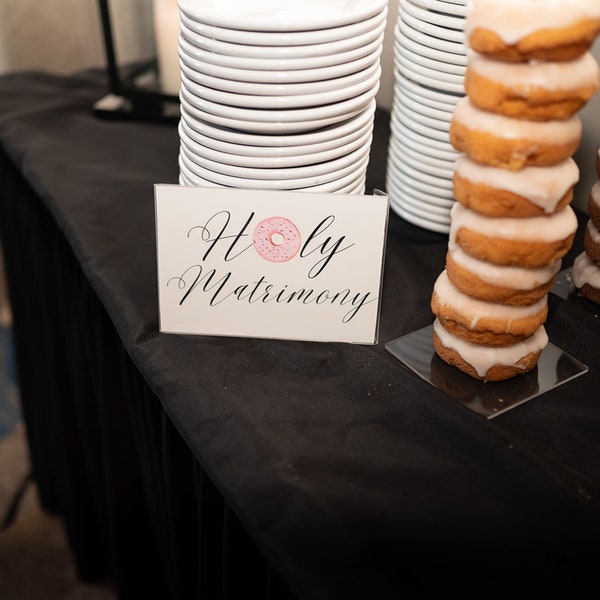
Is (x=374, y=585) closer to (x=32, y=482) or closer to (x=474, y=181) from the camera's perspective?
(x=474, y=181)

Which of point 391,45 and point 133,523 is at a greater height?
point 391,45

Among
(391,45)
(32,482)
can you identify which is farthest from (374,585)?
(32,482)

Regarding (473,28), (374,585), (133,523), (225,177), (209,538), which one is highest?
(473,28)

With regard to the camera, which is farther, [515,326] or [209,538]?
[209,538]

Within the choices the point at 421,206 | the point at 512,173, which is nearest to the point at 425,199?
the point at 421,206

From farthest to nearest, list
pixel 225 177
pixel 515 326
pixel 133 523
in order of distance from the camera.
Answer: pixel 133 523 → pixel 225 177 → pixel 515 326

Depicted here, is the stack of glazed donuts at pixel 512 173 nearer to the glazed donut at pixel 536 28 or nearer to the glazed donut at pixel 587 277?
the glazed donut at pixel 536 28

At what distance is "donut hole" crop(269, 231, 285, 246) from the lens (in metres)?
0.70

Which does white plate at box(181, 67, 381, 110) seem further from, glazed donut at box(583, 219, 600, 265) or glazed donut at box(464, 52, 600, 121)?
glazed donut at box(583, 219, 600, 265)

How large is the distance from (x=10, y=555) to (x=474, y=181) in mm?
1357

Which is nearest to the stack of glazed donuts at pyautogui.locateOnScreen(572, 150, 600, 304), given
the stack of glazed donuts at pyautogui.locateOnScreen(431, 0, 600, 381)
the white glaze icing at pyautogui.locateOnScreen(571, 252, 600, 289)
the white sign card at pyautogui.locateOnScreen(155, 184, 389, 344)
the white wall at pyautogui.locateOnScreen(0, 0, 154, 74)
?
the white glaze icing at pyautogui.locateOnScreen(571, 252, 600, 289)

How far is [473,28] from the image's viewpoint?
55 cm

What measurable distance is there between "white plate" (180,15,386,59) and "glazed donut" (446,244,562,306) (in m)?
0.22

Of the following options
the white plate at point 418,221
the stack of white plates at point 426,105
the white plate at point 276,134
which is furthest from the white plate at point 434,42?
the white plate at point 418,221
